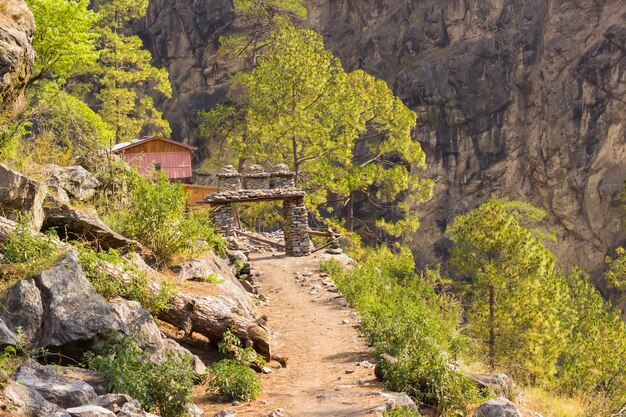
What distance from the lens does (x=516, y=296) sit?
72.3 ft

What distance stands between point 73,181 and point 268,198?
11811 millimetres

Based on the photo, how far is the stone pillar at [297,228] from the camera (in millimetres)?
24812

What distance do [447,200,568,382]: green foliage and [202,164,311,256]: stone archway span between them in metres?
6.47

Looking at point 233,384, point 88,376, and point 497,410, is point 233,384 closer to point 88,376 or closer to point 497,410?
point 88,376

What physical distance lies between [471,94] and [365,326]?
135 ft

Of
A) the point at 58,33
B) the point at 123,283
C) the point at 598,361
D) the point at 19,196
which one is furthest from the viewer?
the point at 598,361

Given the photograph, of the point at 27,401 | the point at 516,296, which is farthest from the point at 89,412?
the point at 516,296

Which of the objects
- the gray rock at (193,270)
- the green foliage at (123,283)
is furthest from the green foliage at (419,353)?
the green foliage at (123,283)

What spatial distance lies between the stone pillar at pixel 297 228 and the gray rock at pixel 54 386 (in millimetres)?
18596

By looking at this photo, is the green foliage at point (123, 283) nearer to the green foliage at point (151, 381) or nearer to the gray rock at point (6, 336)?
the green foliage at point (151, 381)

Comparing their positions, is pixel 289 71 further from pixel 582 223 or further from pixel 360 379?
pixel 582 223

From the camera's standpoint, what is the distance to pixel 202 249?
1328 centimetres

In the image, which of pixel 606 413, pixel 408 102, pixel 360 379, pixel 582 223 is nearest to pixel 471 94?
pixel 408 102

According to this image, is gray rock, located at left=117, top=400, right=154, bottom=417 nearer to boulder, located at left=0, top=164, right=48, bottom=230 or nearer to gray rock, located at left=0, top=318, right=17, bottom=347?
gray rock, located at left=0, top=318, right=17, bottom=347
